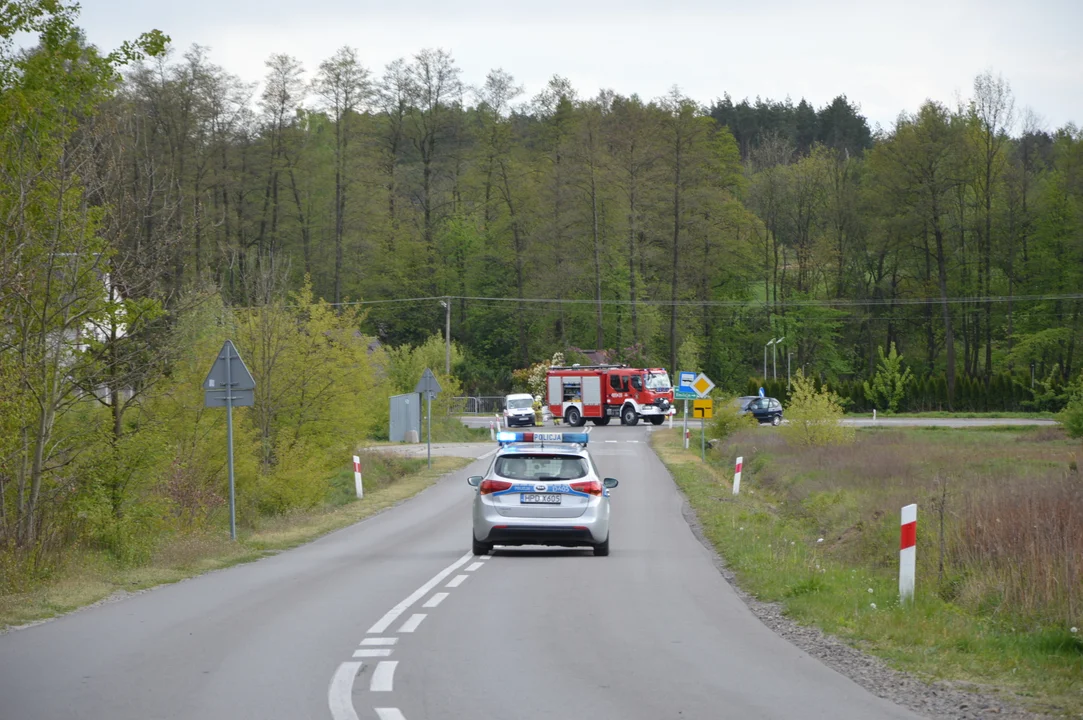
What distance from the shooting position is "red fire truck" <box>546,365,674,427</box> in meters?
69.0

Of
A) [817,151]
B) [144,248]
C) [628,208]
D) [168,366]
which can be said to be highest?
[817,151]

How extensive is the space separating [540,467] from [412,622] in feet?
21.6

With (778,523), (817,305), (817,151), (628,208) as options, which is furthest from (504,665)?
(817,151)

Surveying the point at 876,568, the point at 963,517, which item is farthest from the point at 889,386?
the point at 963,517

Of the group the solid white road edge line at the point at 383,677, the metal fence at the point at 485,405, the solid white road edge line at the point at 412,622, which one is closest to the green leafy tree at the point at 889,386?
the metal fence at the point at 485,405

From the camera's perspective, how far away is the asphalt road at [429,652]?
746cm

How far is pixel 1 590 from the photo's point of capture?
41.5 feet

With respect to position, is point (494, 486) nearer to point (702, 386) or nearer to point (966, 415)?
point (702, 386)

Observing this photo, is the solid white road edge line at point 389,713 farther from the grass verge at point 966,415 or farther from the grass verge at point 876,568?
the grass verge at point 966,415

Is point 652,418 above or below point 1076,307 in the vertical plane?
below

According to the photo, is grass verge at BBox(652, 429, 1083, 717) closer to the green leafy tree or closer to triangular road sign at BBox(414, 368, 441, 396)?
triangular road sign at BBox(414, 368, 441, 396)

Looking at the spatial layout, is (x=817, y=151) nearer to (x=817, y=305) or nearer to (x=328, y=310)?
(x=817, y=305)

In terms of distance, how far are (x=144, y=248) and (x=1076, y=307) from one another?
212ft

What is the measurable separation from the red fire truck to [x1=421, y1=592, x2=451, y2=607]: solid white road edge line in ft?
182
